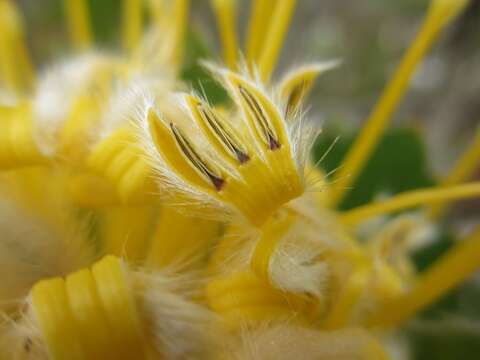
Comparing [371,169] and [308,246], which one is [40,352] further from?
[371,169]

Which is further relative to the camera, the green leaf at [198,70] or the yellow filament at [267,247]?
the green leaf at [198,70]

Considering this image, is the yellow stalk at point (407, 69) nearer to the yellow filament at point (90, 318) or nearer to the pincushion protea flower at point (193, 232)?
the pincushion protea flower at point (193, 232)

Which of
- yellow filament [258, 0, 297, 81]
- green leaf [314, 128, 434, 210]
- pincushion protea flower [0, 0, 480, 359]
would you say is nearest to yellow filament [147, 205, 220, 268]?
pincushion protea flower [0, 0, 480, 359]

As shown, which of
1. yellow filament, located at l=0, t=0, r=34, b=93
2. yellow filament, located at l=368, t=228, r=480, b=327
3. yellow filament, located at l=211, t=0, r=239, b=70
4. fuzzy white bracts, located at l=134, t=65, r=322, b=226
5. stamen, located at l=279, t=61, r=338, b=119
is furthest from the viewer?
yellow filament, located at l=0, t=0, r=34, b=93

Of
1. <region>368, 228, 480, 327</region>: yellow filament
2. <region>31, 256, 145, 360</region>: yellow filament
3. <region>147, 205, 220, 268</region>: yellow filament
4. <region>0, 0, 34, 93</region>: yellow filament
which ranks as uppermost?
<region>0, 0, 34, 93</region>: yellow filament

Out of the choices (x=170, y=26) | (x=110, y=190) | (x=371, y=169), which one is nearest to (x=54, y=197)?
(x=110, y=190)

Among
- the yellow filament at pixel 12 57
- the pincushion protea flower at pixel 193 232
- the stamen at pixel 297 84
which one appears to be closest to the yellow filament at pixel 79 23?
the yellow filament at pixel 12 57

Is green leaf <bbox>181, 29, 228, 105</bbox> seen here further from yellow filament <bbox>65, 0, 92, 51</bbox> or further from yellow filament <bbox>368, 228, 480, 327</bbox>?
yellow filament <bbox>368, 228, 480, 327</bbox>
